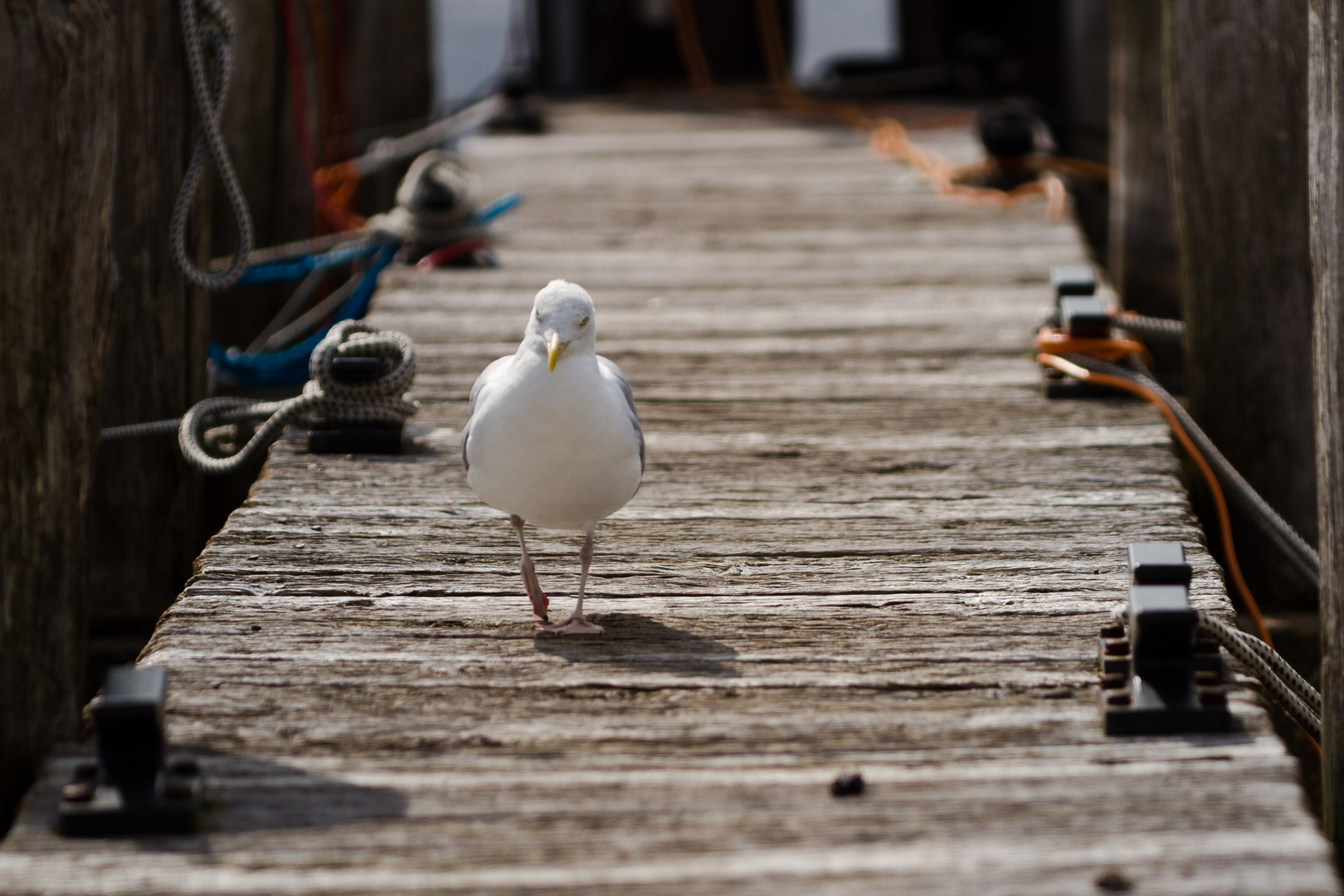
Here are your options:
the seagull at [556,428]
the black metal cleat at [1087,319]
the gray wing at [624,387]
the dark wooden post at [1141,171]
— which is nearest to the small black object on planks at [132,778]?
the seagull at [556,428]

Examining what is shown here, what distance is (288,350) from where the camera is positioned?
521cm

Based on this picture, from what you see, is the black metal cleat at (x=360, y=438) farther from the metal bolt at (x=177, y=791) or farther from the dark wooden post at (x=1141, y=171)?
the dark wooden post at (x=1141, y=171)

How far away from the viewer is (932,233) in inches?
239

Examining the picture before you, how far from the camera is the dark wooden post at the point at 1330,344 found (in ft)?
8.36

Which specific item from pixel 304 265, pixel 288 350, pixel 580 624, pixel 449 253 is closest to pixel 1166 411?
pixel 580 624

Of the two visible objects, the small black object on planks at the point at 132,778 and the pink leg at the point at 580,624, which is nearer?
the small black object on planks at the point at 132,778

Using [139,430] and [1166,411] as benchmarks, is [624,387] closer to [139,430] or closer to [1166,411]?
[139,430]

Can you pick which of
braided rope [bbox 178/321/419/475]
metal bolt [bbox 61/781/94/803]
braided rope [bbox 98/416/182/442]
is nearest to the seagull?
metal bolt [bbox 61/781/94/803]

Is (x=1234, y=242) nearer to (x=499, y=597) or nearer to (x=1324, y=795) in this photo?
(x=1324, y=795)

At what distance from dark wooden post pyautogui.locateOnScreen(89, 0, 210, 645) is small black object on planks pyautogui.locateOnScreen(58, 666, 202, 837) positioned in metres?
2.00

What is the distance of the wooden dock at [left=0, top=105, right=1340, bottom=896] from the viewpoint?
2205mm

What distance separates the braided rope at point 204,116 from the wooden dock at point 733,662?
2.39 feet

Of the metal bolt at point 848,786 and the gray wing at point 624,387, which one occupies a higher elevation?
the gray wing at point 624,387

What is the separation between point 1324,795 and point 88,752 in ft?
7.36
